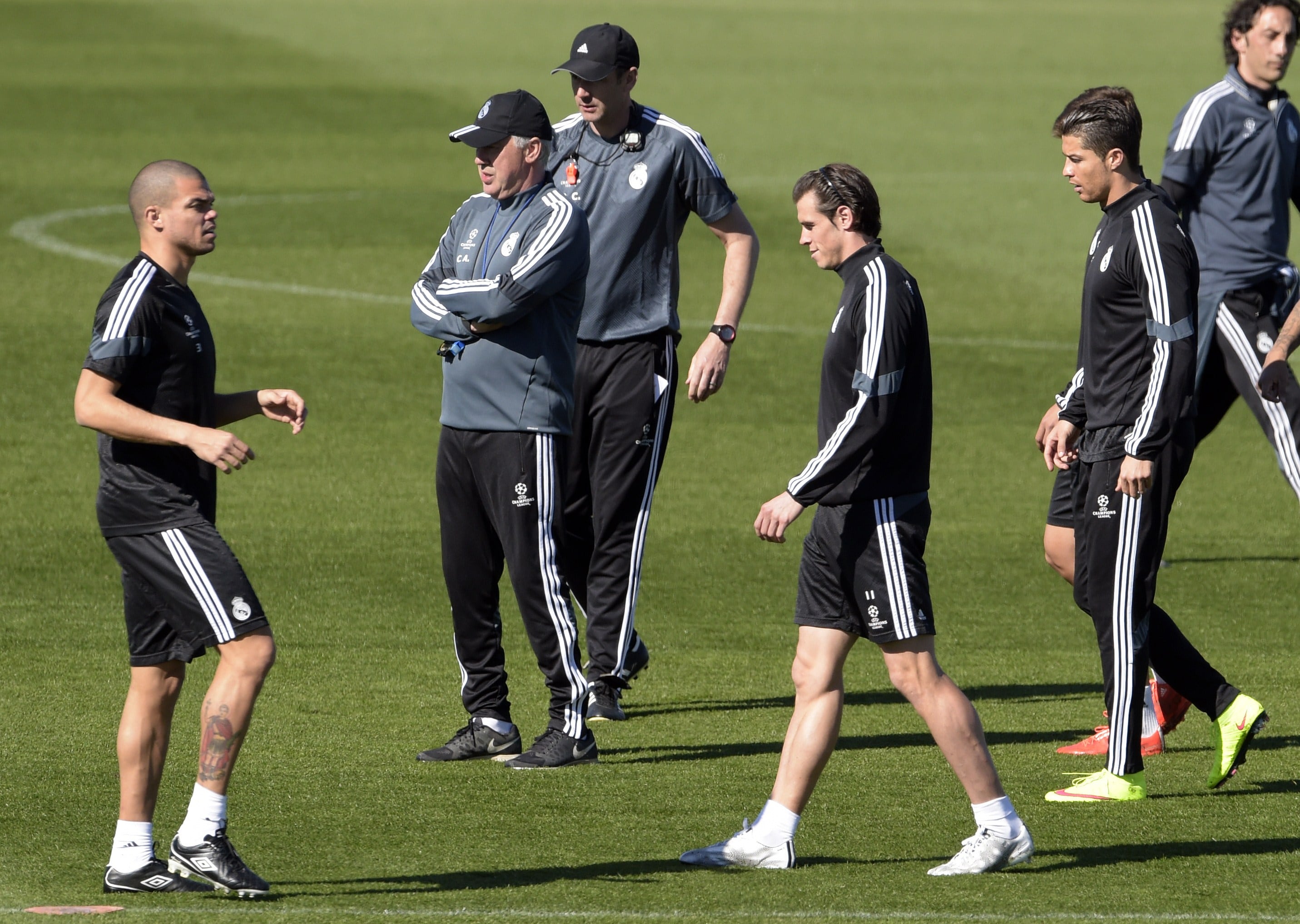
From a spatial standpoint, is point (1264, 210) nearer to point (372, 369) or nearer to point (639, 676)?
point (639, 676)

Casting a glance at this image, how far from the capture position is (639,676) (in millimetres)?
9023

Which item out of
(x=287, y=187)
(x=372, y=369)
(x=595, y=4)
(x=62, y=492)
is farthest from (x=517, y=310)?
(x=595, y=4)

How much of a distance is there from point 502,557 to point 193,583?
2.12 metres

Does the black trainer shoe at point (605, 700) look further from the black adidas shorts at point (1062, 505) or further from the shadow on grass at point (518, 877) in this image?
the shadow on grass at point (518, 877)

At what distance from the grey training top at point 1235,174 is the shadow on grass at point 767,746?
271 centimetres

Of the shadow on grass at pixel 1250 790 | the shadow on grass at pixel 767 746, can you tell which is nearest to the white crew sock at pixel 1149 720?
the shadow on grass at pixel 767 746

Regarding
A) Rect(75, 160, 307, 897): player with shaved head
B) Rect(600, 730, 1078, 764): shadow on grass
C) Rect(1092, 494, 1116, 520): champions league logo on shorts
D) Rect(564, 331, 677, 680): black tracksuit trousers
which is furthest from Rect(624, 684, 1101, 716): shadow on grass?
Rect(75, 160, 307, 897): player with shaved head

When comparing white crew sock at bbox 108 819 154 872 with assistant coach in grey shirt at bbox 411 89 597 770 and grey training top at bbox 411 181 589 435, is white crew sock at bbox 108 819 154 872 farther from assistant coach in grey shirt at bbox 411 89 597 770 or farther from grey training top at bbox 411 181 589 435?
grey training top at bbox 411 181 589 435

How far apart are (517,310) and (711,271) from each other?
13.3 meters

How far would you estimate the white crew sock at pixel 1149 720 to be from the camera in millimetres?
7836

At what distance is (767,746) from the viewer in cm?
786

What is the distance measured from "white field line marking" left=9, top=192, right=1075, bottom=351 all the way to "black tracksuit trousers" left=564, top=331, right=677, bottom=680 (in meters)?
7.18

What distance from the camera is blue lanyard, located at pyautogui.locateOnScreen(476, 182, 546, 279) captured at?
7.59m

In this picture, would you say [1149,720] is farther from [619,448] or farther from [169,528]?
[169,528]
